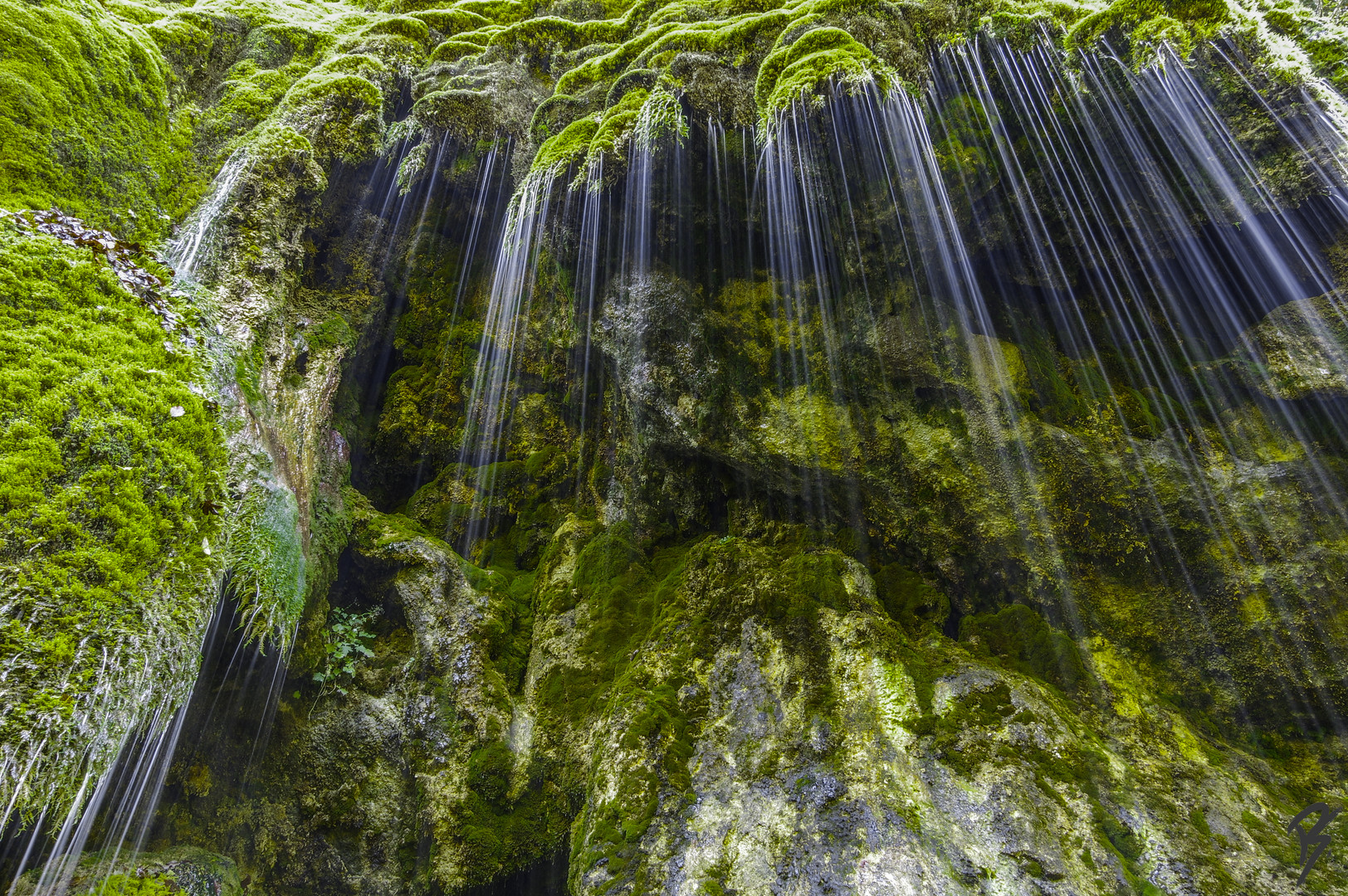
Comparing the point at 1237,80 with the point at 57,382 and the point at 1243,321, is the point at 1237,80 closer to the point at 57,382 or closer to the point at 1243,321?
the point at 1243,321

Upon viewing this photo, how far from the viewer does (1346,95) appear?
495 cm

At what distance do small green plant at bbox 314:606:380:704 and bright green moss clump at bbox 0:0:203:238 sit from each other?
18.6 feet

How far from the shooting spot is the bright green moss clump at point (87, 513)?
3.63 metres

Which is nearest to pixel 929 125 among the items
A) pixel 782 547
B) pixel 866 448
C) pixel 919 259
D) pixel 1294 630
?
pixel 919 259

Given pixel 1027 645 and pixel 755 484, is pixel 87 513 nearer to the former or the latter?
pixel 755 484

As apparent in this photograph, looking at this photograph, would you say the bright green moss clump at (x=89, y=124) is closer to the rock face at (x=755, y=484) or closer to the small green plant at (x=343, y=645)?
the rock face at (x=755, y=484)

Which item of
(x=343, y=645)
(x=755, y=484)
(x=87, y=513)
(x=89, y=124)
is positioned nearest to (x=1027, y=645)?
(x=755, y=484)

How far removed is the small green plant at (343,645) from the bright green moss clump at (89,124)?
5.67 meters

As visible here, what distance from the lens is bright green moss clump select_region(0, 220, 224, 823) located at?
11.9 feet

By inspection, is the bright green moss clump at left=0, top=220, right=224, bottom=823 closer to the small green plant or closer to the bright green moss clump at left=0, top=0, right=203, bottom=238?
the bright green moss clump at left=0, top=0, right=203, bottom=238

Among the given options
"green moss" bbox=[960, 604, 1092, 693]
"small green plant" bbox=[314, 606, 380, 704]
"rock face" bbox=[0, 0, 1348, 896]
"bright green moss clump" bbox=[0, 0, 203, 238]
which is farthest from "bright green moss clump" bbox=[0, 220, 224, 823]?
"green moss" bbox=[960, 604, 1092, 693]

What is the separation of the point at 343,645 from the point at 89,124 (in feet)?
24.9

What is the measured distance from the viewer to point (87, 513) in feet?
13.8

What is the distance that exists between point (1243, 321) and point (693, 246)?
7029mm
